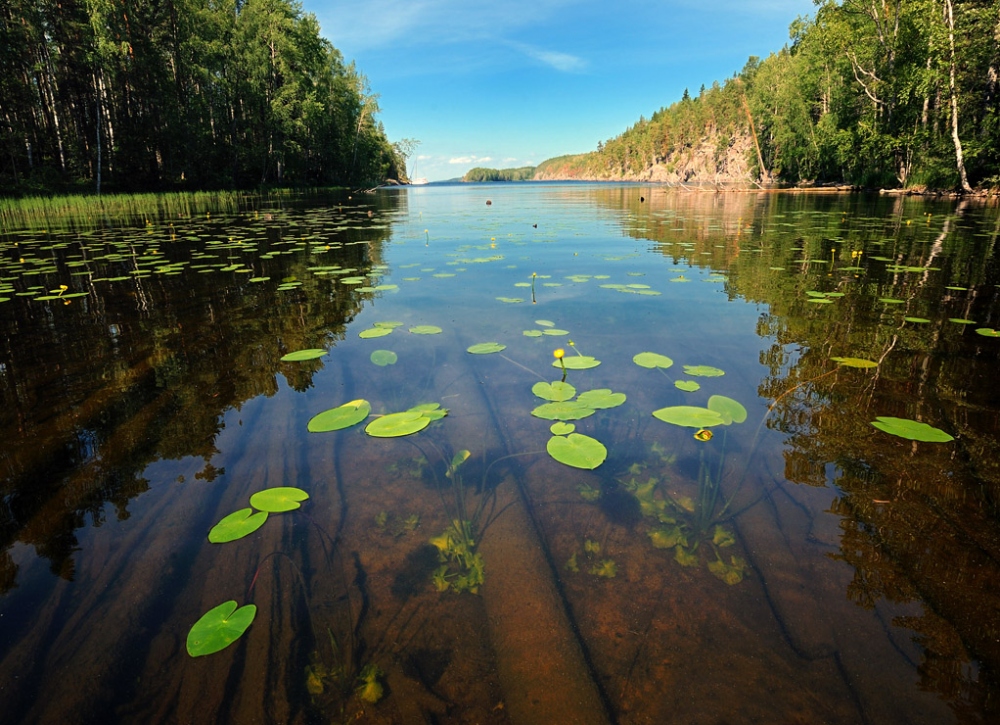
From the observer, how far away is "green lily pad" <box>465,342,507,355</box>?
3.14 metres

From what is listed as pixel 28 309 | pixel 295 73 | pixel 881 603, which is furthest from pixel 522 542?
pixel 295 73

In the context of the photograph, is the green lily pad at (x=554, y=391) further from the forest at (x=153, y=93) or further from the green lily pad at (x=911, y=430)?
the forest at (x=153, y=93)

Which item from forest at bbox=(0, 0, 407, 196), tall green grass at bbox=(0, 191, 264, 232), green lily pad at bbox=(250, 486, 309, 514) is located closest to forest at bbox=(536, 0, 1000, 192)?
green lily pad at bbox=(250, 486, 309, 514)

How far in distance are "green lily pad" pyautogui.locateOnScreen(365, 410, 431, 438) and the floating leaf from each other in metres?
1.38

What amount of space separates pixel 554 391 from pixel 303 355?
1795 mm

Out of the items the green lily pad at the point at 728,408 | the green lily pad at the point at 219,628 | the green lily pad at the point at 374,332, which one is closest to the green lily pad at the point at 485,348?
the green lily pad at the point at 374,332

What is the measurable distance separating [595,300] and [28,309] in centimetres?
557

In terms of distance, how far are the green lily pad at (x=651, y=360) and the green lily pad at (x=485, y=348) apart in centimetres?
92

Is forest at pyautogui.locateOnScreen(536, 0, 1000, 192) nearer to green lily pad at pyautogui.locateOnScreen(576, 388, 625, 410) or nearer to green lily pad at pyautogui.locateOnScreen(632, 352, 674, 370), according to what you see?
green lily pad at pyautogui.locateOnScreen(632, 352, 674, 370)

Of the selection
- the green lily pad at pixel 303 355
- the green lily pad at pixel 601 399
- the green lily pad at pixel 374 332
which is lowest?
the green lily pad at pixel 601 399

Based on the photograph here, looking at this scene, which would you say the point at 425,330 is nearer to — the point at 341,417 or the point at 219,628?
the point at 341,417

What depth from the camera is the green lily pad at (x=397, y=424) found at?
2119 mm

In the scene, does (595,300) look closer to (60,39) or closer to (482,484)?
(482,484)

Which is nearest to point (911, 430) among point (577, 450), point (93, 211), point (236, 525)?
point (577, 450)
